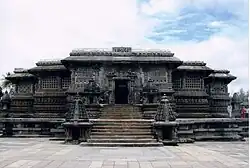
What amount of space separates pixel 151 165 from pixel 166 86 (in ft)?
53.6

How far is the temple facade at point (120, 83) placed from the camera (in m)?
25.7

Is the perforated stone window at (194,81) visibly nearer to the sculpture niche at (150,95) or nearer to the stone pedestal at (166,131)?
the sculpture niche at (150,95)

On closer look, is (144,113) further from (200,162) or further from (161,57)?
(200,162)

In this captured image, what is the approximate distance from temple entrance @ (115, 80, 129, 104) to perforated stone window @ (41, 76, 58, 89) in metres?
4.80

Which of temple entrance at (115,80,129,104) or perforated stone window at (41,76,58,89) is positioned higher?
perforated stone window at (41,76,58,89)

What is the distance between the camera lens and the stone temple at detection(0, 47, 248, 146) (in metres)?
21.9

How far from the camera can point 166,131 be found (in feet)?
57.9

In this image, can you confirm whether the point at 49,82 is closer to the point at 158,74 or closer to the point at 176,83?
the point at 158,74

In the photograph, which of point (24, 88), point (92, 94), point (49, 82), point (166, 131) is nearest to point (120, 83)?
point (92, 94)

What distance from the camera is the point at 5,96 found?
1045 inches

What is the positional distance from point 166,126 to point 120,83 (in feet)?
31.5

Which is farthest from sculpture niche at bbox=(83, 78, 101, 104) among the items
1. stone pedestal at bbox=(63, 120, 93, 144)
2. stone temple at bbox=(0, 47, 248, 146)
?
stone pedestal at bbox=(63, 120, 93, 144)

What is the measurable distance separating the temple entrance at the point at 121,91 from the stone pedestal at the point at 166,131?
9.11 m

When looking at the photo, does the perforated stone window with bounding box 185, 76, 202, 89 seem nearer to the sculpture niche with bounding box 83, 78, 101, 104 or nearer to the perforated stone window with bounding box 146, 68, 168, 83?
the perforated stone window with bounding box 146, 68, 168, 83
